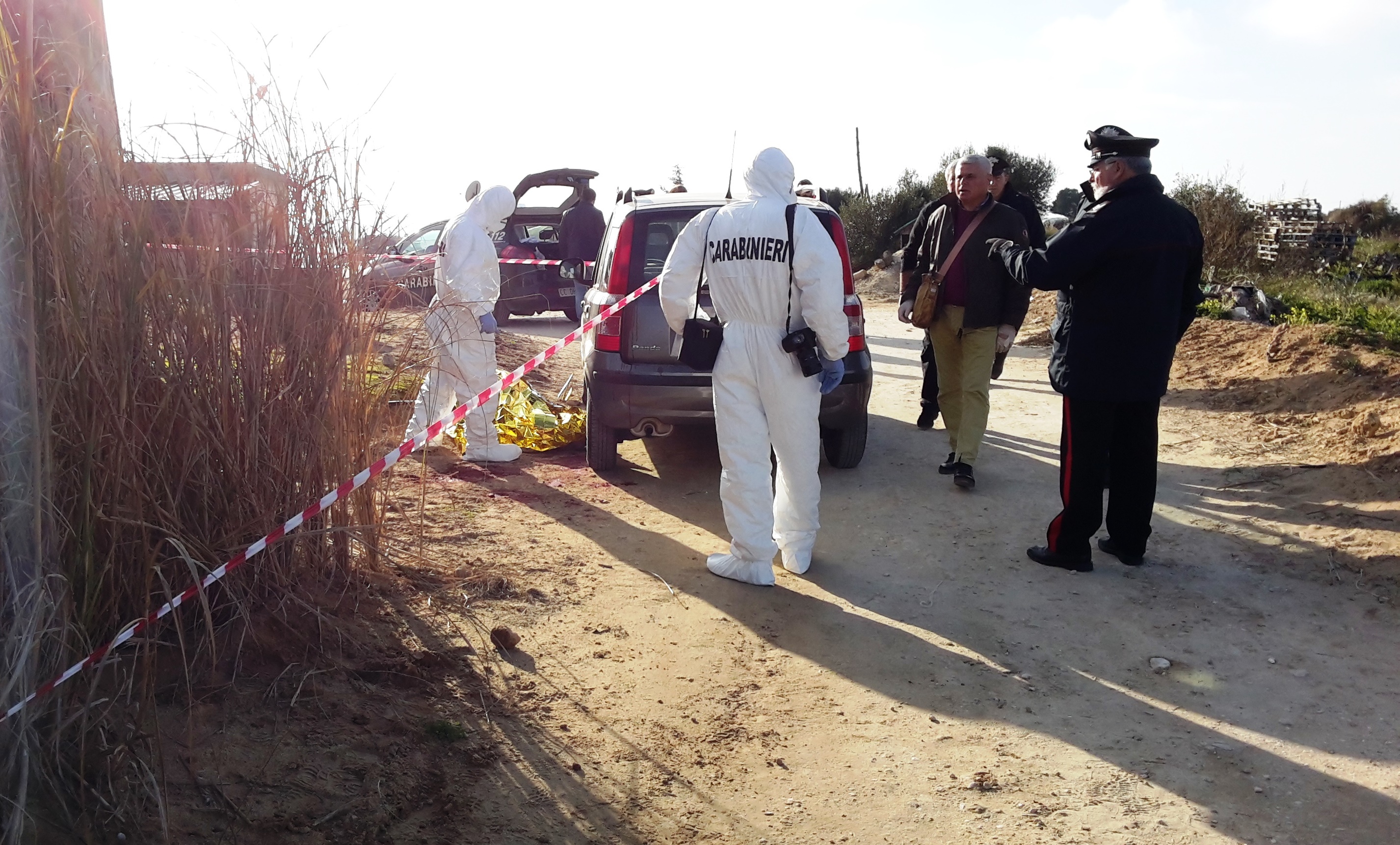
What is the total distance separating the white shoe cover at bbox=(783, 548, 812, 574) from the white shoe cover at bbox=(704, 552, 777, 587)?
0.11 meters

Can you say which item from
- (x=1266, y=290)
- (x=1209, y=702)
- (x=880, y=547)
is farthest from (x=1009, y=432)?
(x=1266, y=290)

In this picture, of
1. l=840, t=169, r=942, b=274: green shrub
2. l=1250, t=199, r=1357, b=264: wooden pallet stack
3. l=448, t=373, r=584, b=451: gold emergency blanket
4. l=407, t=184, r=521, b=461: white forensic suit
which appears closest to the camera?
l=407, t=184, r=521, b=461: white forensic suit

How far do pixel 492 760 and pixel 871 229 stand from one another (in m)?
22.9

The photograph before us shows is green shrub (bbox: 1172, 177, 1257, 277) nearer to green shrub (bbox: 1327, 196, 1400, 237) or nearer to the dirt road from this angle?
the dirt road

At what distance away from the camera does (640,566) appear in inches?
206

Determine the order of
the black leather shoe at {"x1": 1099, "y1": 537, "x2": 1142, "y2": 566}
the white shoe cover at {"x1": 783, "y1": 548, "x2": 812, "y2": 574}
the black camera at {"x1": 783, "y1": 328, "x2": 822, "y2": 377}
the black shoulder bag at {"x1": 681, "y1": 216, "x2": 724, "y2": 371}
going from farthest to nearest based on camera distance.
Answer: the black leather shoe at {"x1": 1099, "y1": 537, "x2": 1142, "y2": 566}
the white shoe cover at {"x1": 783, "y1": 548, "x2": 812, "y2": 574}
the black shoulder bag at {"x1": 681, "y1": 216, "x2": 724, "y2": 371}
the black camera at {"x1": 783, "y1": 328, "x2": 822, "y2": 377}

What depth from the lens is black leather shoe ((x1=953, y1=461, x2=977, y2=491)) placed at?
6535 mm

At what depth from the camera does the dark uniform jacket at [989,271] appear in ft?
21.1

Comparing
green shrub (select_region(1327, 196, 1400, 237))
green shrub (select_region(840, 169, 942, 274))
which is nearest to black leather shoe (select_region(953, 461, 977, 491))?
green shrub (select_region(840, 169, 942, 274))

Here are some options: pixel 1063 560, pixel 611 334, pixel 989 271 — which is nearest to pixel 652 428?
pixel 611 334

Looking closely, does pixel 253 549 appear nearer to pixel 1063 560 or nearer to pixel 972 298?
pixel 1063 560

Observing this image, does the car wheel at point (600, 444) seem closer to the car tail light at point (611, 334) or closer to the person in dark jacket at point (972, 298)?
the car tail light at point (611, 334)

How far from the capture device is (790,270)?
15.8 feet

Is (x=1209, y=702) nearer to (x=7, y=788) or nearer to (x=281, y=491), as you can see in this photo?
(x=281, y=491)
